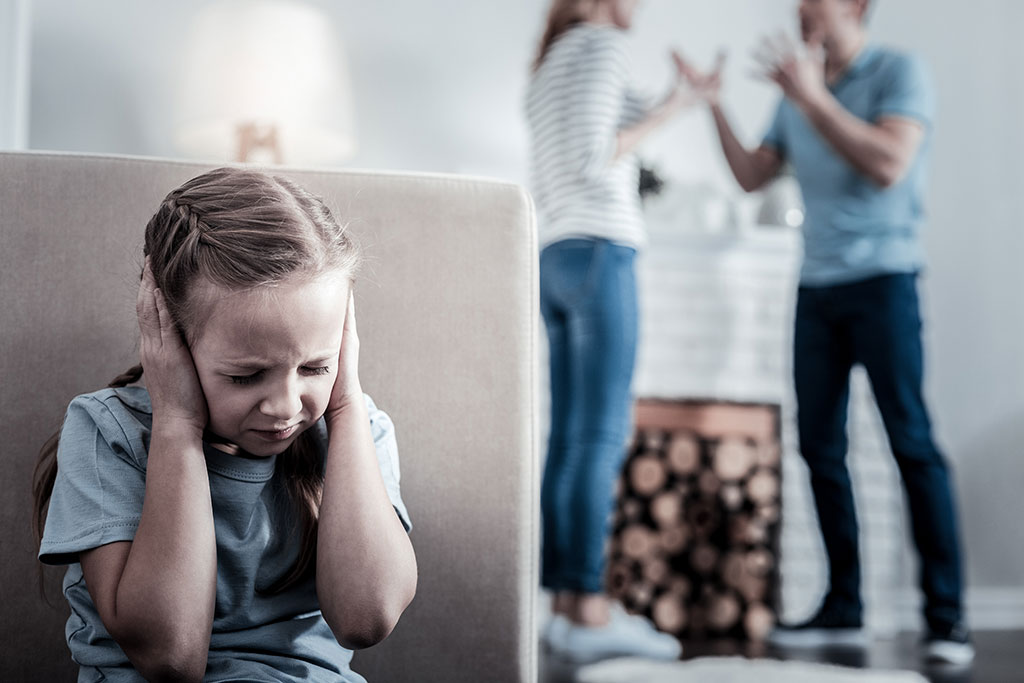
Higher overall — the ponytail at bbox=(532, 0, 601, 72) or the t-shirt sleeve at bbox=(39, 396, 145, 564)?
the ponytail at bbox=(532, 0, 601, 72)

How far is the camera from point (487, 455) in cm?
82

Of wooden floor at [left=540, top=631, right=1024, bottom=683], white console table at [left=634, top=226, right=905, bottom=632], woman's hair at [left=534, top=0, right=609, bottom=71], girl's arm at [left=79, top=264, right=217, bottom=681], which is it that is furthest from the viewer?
white console table at [left=634, top=226, right=905, bottom=632]

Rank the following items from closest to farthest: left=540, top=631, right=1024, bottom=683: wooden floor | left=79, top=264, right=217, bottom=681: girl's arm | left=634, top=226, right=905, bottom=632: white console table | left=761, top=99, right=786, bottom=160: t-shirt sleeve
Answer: left=79, top=264, right=217, bottom=681: girl's arm < left=540, top=631, right=1024, bottom=683: wooden floor < left=761, top=99, right=786, bottom=160: t-shirt sleeve < left=634, top=226, right=905, bottom=632: white console table

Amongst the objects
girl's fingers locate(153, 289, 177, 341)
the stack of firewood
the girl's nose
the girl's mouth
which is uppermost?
girl's fingers locate(153, 289, 177, 341)

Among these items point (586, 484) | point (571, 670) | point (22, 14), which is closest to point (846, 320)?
point (586, 484)

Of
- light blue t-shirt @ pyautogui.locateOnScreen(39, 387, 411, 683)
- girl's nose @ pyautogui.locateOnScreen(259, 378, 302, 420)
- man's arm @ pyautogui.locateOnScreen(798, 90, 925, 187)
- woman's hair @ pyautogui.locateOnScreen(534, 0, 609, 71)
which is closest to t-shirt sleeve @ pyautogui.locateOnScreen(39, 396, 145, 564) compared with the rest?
light blue t-shirt @ pyautogui.locateOnScreen(39, 387, 411, 683)

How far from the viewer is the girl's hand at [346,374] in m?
0.71

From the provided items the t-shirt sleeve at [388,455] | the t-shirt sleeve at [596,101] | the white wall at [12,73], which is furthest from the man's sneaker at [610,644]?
the white wall at [12,73]

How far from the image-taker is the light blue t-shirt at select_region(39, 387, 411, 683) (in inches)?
25.4

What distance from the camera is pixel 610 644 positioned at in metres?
1.75

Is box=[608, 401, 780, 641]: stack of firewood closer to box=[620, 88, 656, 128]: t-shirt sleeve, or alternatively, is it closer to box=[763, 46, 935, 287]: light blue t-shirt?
box=[763, 46, 935, 287]: light blue t-shirt

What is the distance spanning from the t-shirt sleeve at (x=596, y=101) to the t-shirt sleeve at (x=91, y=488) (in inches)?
48.7

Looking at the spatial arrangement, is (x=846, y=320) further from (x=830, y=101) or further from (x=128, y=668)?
(x=128, y=668)

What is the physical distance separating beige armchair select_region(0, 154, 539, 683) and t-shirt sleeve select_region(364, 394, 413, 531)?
0.02 m
